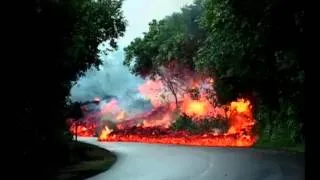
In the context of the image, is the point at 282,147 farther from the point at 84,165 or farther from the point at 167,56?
the point at 167,56

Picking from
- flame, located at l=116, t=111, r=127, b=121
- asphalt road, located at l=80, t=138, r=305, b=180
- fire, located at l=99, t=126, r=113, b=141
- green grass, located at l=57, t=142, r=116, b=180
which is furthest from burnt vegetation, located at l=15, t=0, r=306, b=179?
flame, located at l=116, t=111, r=127, b=121

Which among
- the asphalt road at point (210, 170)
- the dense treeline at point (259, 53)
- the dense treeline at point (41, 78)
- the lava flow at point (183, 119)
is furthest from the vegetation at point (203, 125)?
the dense treeline at point (41, 78)

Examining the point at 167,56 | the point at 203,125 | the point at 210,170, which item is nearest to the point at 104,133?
the point at 167,56

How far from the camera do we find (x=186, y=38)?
55.4m

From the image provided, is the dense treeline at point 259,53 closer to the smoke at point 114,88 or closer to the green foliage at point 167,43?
the green foliage at point 167,43

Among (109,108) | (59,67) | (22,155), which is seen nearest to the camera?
(22,155)

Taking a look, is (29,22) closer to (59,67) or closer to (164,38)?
(59,67)

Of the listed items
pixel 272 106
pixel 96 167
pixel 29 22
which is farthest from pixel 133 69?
pixel 29 22

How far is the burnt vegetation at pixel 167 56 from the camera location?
13.6m

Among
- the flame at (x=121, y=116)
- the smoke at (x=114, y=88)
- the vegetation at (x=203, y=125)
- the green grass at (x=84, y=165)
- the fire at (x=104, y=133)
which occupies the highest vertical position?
the smoke at (x=114, y=88)

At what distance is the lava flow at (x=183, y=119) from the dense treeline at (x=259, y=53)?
8.55ft

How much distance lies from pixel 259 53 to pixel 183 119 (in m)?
29.3

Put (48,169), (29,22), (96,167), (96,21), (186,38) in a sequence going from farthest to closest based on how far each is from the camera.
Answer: (186,38) → (96,21) → (96,167) → (48,169) → (29,22)

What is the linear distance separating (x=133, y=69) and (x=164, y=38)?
20.6 ft
